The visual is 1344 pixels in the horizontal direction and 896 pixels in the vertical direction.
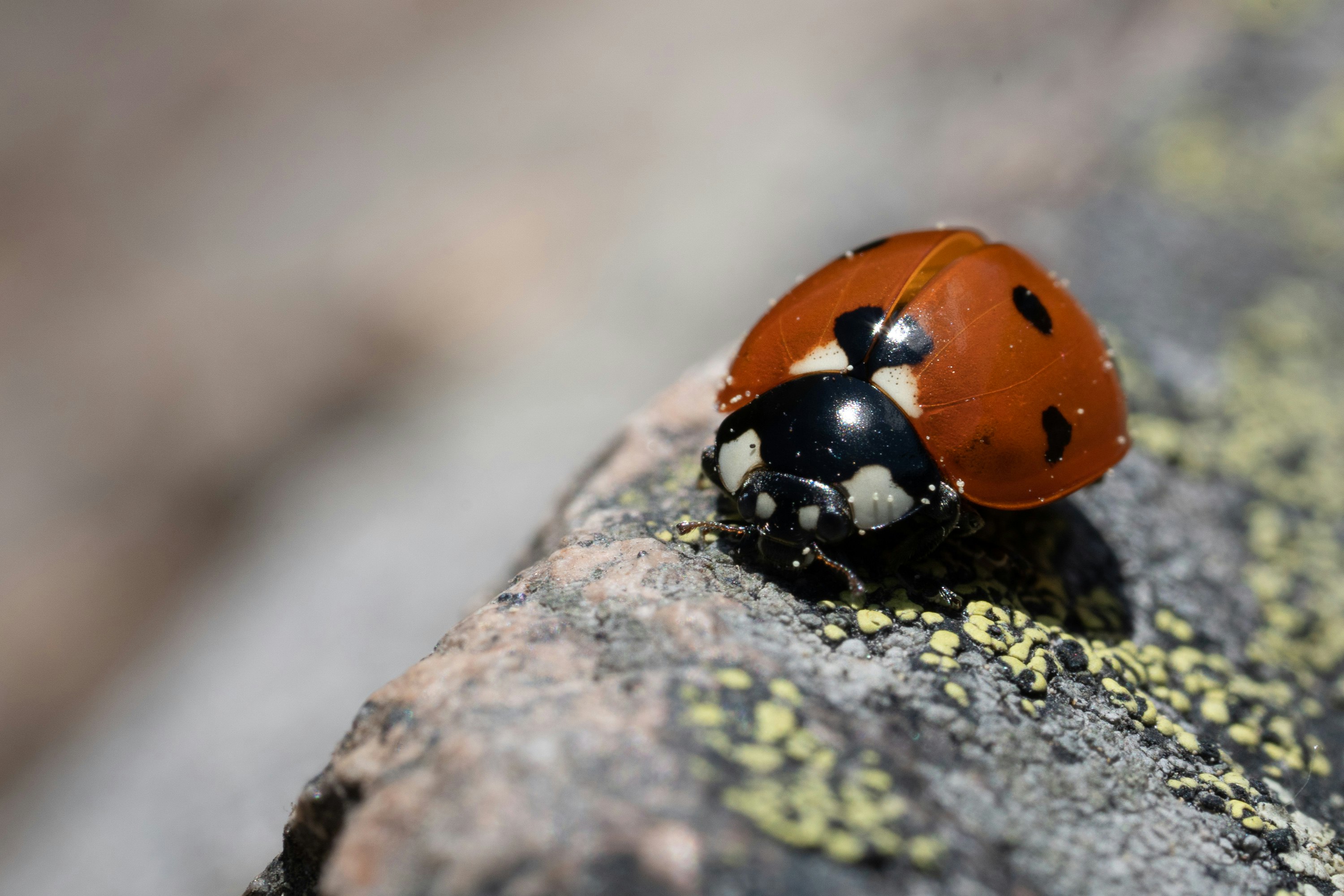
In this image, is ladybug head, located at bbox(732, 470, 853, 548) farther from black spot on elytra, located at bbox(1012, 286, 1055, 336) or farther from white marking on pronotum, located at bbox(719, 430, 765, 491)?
black spot on elytra, located at bbox(1012, 286, 1055, 336)

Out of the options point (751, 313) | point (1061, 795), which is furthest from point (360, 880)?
point (751, 313)

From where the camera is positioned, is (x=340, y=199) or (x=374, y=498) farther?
(x=340, y=199)

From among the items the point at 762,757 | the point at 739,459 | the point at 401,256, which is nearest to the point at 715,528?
the point at 739,459

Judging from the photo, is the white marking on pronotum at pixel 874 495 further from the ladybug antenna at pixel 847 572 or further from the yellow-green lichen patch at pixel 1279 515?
the yellow-green lichen patch at pixel 1279 515

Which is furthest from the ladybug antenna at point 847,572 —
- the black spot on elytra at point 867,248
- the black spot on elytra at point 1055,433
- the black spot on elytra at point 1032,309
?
the black spot on elytra at point 867,248

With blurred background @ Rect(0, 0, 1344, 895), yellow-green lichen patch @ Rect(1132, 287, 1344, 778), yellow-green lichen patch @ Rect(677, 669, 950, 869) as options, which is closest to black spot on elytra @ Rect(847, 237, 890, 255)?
yellow-green lichen patch @ Rect(1132, 287, 1344, 778)

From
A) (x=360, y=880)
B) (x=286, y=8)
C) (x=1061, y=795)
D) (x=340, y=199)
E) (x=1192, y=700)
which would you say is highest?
(x=286, y=8)

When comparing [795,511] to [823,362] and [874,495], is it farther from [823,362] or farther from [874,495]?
[823,362]

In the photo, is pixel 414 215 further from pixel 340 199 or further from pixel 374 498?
pixel 374 498
